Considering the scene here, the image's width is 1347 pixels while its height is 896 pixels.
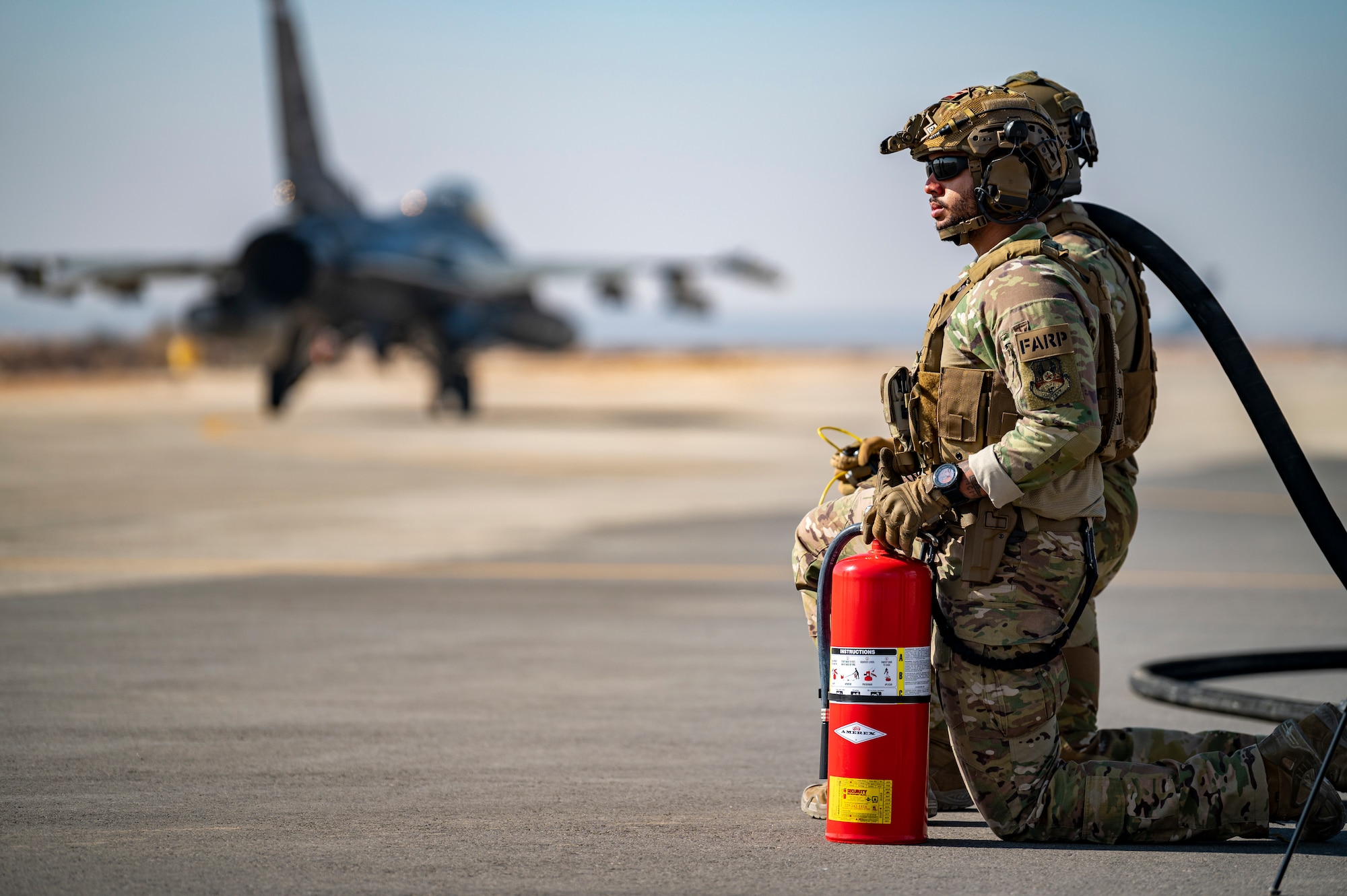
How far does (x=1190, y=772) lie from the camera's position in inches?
181

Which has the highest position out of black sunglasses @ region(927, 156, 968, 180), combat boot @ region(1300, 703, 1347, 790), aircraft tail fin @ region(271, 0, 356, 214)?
aircraft tail fin @ region(271, 0, 356, 214)

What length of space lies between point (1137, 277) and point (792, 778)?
7.17 ft

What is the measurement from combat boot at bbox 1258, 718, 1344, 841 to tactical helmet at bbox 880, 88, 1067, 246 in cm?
181

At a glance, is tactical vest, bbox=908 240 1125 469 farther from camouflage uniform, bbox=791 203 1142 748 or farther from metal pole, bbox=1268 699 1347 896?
metal pole, bbox=1268 699 1347 896

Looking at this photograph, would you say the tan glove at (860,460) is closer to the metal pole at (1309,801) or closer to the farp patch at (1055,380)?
the farp patch at (1055,380)

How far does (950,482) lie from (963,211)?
95 cm

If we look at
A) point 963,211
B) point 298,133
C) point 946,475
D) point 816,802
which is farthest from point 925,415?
point 298,133

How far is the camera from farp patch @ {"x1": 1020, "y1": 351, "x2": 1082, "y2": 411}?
4.37 metres

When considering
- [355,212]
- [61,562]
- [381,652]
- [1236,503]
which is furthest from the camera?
[355,212]

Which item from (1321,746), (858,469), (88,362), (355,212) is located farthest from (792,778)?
(88,362)

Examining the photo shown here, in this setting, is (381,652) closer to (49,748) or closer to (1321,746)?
(49,748)

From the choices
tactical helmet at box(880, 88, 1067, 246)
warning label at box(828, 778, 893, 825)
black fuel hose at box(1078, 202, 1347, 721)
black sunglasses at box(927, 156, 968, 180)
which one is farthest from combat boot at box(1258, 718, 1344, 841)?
black sunglasses at box(927, 156, 968, 180)

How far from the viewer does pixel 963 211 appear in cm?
482

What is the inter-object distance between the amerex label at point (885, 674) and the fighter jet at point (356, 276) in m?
26.3
